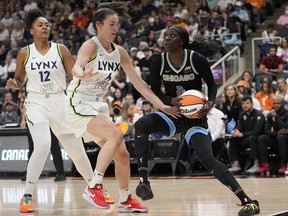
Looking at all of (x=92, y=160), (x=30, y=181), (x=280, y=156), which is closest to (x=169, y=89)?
(x=30, y=181)

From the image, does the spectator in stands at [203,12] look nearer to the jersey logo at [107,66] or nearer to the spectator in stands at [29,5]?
the spectator in stands at [29,5]

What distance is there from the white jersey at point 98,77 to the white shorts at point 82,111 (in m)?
0.06

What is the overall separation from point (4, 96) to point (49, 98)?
31.7 feet

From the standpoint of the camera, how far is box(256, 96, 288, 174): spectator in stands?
12.0 meters

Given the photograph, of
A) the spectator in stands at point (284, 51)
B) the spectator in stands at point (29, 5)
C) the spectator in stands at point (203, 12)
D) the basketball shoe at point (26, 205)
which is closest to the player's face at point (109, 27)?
the basketball shoe at point (26, 205)

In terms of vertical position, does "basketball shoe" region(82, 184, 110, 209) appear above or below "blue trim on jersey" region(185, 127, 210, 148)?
below

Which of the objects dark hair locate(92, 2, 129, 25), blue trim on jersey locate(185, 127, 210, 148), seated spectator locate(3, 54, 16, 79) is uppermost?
dark hair locate(92, 2, 129, 25)

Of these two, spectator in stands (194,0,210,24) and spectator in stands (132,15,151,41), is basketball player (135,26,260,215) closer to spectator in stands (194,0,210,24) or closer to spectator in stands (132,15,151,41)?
spectator in stands (194,0,210,24)

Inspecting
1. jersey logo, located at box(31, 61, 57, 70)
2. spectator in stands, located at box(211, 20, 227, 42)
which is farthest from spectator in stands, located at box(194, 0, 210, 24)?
jersey logo, located at box(31, 61, 57, 70)

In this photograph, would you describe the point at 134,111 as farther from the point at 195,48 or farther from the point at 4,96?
the point at 195,48

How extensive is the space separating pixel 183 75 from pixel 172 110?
0.38 metres

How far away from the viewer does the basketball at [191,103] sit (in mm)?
6711

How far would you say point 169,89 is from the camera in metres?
7.10

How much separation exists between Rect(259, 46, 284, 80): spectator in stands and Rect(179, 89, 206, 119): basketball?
8467 millimetres
